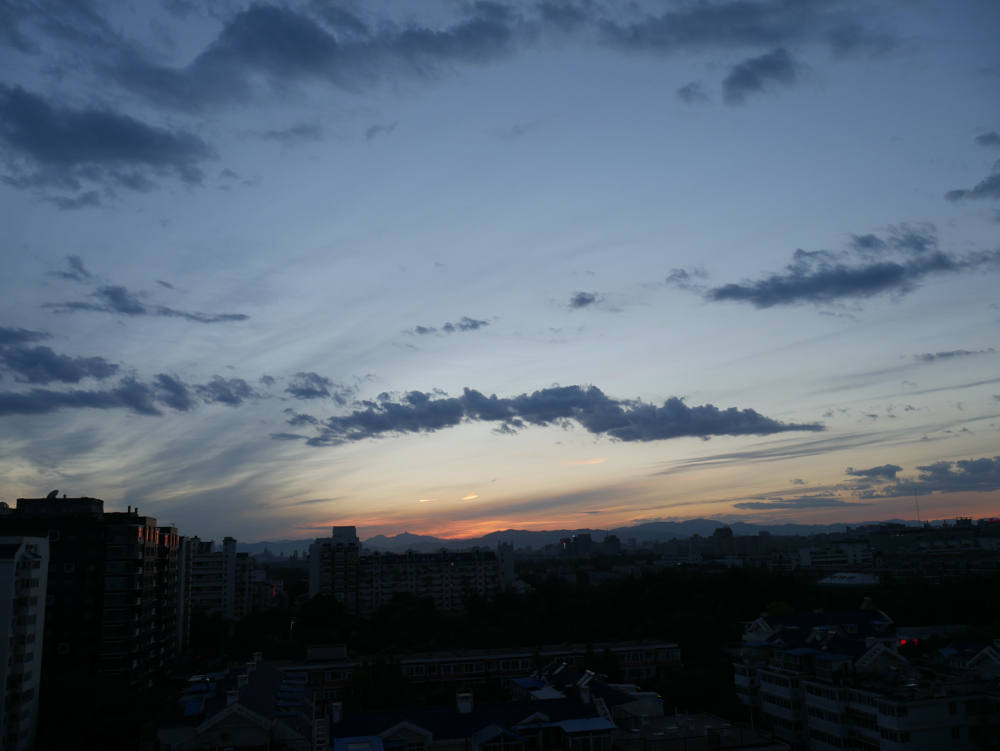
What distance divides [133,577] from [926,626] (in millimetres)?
42503

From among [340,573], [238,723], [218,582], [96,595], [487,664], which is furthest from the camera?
[340,573]

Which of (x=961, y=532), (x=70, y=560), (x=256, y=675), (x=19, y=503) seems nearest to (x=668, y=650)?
(x=256, y=675)

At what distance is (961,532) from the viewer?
120 metres

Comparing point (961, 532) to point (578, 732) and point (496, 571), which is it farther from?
point (578, 732)

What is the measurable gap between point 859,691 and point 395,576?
55643 mm

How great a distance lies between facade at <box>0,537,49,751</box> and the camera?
23750mm

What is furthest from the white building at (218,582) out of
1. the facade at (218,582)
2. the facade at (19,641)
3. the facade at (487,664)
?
the facade at (19,641)

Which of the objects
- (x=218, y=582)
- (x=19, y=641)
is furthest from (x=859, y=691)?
(x=218, y=582)

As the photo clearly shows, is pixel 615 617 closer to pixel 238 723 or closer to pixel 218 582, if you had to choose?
pixel 218 582

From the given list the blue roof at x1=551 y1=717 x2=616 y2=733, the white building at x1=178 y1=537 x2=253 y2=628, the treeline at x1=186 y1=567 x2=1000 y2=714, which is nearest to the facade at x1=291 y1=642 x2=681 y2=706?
the treeline at x1=186 y1=567 x2=1000 y2=714

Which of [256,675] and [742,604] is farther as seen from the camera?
[742,604]

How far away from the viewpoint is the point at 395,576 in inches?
2785

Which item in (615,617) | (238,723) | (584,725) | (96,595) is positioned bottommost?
(615,617)

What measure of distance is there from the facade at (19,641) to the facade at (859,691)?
24.6 meters
